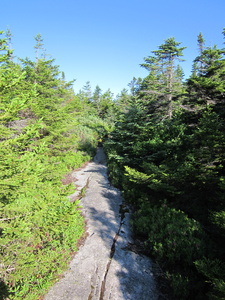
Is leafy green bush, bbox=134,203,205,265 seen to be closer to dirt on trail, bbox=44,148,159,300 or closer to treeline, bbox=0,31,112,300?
dirt on trail, bbox=44,148,159,300

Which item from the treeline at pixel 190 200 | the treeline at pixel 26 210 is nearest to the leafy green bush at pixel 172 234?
the treeline at pixel 190 200

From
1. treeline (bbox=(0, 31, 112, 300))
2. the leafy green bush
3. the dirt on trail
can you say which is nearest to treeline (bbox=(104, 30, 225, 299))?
the leafy green bush

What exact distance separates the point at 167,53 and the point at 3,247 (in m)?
22.2

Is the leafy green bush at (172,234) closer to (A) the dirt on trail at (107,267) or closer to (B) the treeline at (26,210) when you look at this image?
(A) the dirt on trail at (107,267)

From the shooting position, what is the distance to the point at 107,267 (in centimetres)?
619

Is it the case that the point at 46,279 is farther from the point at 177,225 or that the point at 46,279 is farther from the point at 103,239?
the point at 177,225

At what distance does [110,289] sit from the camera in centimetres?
539

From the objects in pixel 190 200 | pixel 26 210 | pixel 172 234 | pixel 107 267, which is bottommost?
pixel 107 267

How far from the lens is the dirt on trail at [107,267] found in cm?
523

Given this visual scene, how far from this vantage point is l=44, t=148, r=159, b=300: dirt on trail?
523cm

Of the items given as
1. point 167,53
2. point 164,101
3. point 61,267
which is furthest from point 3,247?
point 167,53

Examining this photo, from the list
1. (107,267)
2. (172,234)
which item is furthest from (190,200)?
(107,267)

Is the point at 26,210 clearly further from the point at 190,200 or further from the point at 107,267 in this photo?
the point at 190,200

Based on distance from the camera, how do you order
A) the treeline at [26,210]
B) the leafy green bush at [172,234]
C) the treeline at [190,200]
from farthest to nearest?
the leafy green bush at [172,234] → the treeline at [190,200] → the treeline at [26,210]
